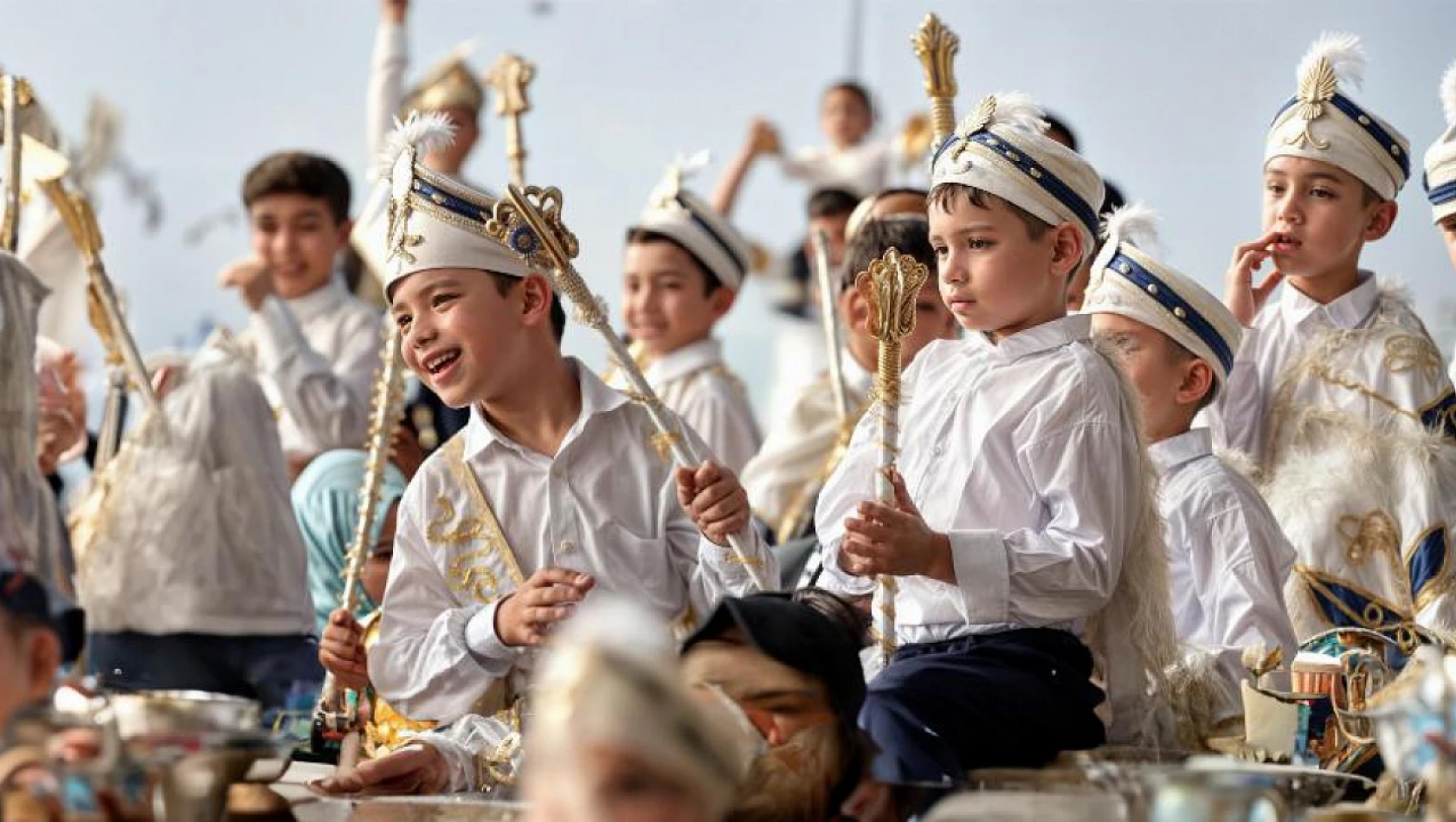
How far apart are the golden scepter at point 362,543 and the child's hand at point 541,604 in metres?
0.50

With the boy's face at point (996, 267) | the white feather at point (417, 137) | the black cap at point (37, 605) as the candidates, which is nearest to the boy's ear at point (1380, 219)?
the boy's face at point (996, 267)

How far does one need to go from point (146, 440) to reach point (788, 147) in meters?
5.03

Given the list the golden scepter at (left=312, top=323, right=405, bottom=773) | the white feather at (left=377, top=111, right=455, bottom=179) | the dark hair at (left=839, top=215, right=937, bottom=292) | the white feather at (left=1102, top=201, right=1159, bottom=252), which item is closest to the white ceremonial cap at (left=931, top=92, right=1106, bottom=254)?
the white feather at (left=1102, top=201, right=1159, bottom=252)

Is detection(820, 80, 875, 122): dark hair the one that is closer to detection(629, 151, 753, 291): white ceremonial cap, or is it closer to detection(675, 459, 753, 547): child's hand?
detection(629, 151, 753, 291): white ceremonial cap

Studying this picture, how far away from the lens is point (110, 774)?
7.98 feet

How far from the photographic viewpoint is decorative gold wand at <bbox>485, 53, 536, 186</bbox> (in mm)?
5176

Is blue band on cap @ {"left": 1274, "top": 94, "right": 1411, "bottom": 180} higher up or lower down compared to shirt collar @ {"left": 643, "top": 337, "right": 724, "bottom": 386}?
higher up

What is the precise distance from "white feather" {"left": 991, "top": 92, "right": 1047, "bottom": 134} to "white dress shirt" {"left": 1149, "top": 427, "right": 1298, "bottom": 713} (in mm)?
706

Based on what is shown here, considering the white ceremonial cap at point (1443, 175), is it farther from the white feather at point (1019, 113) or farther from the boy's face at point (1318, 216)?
the white feather at point (1019, 113)

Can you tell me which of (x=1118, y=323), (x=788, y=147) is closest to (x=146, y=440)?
(x=1118, y=323)

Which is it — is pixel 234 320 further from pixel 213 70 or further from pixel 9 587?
pixel 9 587

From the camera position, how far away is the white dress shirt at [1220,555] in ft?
Answer: 13.3

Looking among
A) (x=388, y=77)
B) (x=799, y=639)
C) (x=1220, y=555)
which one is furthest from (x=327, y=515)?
(x=799, y=639)

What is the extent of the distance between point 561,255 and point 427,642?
70 centimetres
